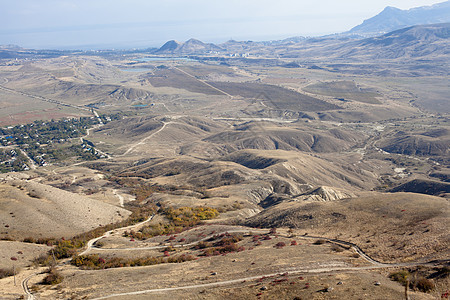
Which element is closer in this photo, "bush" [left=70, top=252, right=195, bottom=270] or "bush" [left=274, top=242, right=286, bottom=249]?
"bush" [left=274, top=242, right=286, bottom=249]

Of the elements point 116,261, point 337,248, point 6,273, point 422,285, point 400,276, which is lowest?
point 116,261

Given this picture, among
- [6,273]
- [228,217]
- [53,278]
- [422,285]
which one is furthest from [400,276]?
[6,273]

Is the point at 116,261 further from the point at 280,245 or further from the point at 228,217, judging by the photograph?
the point at 228,217

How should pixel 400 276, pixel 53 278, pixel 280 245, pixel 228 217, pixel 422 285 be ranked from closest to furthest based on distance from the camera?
pixel 422 285 < pixel 400 276 < pixel 53 278 < pixel 280 245 < pixel 228 217

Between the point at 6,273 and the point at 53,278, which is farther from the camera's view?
the point at 6,273

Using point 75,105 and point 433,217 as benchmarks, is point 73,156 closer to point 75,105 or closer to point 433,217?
point 75,105

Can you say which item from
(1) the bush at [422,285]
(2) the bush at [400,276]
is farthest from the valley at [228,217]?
(2) the bush at [400,276]

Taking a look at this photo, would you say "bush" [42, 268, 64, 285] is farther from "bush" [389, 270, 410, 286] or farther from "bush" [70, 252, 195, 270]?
"bush" [389, 270, 410, 286]

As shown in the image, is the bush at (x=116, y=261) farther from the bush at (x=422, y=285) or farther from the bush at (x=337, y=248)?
the bush at (x=422, y=285)

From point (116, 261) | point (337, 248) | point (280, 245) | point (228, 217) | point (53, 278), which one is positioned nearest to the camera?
point (53, 278)

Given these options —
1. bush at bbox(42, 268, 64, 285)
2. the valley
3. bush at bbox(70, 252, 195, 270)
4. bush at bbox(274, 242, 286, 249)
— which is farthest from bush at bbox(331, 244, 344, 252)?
bush at bbox(42, 268, 64, 285)

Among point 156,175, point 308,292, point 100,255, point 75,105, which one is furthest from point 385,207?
point 75,105
